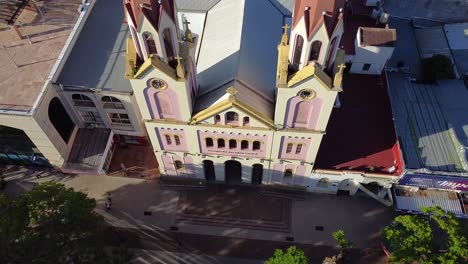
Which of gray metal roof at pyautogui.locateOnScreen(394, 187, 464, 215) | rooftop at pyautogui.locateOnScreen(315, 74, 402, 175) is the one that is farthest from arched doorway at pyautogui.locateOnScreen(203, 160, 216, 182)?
gray metal roof at pyautogui.locateOnScreen(394, 187, 464, 215)

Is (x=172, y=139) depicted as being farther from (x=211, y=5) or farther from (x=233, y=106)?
(x=211, y=5)

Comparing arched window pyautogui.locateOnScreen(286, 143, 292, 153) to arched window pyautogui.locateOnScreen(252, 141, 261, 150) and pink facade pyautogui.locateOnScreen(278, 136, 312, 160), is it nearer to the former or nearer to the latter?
pink facade pyautogui.locateOnScreen(278, 136, 312, 160)

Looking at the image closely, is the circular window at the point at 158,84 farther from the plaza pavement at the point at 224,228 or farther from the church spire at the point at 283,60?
the plaza pavement at the point at 224,228

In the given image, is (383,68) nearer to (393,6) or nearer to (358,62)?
(358,62)

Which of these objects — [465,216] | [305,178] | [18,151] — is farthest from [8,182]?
[465,216]

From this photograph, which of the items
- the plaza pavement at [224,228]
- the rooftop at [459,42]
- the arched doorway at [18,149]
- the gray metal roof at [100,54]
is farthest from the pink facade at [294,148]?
the arched doorway at [18,149]

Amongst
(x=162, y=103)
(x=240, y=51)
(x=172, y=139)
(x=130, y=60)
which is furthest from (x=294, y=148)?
→ (x=130, y=60)
